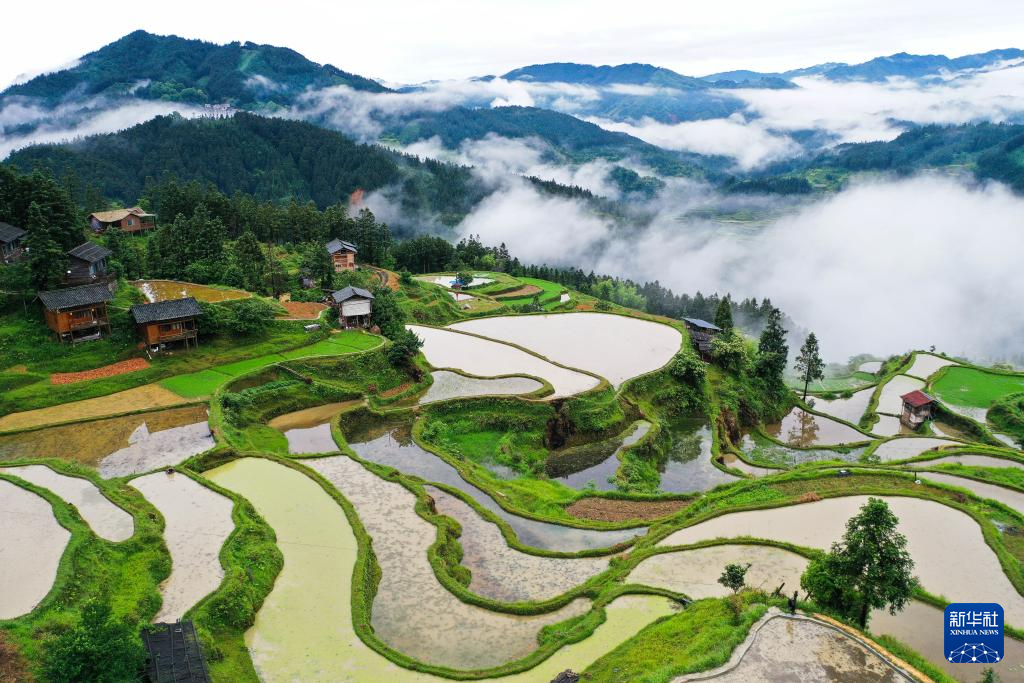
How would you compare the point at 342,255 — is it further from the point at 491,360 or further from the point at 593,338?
the point at 593,338

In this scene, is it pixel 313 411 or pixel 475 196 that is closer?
pixel 313 411

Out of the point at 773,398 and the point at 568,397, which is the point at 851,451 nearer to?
the point at 773,398

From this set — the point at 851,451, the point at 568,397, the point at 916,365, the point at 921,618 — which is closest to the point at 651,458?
the point at 568,397

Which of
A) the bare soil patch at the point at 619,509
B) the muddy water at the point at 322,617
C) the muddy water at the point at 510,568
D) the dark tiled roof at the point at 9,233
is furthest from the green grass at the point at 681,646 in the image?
the dark tiled roof at the point at 9,233

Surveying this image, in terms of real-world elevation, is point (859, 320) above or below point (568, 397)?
below

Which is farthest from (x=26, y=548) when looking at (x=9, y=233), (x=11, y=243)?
(x=9, y=233)

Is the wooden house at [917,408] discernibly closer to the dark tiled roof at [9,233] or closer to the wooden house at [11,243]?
the wooden house at [11,243]
